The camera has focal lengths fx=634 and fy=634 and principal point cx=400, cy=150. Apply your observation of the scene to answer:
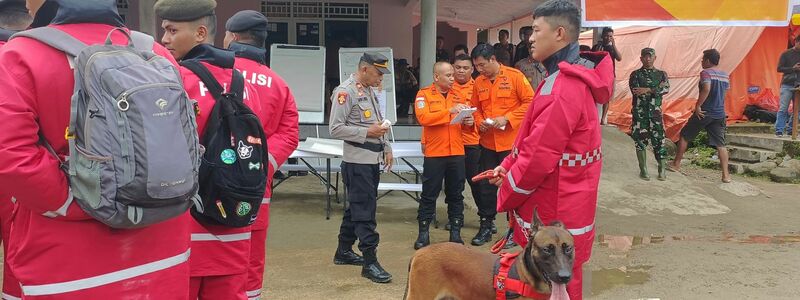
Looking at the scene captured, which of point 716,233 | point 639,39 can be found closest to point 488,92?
point 716,233

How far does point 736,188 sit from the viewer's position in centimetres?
942

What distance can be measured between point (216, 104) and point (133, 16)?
11702mm

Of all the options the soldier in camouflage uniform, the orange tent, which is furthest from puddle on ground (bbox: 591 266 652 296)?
the orange tent

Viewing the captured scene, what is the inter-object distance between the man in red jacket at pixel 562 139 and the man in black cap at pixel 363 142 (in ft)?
6.51

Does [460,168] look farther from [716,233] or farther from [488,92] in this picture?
[716,233]

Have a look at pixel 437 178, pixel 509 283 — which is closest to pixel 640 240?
pixel 437 178

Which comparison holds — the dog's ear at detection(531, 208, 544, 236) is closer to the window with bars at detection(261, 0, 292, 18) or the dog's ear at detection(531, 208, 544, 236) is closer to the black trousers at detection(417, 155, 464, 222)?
the black trousers at detection(417, 155, 464, 222)

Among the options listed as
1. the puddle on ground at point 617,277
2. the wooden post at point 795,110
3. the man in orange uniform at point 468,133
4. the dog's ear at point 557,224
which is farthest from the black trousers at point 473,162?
the wooden post at point 795,110

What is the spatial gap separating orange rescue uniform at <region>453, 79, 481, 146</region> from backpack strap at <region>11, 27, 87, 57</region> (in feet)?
15.0

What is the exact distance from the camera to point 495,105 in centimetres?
623

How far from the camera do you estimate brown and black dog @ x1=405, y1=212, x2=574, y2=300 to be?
2.88 metres

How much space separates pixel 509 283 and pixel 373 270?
2.17 meters

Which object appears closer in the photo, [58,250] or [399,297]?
[58,250]

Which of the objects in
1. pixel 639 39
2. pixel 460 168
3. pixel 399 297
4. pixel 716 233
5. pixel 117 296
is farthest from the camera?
pixel 639 39
